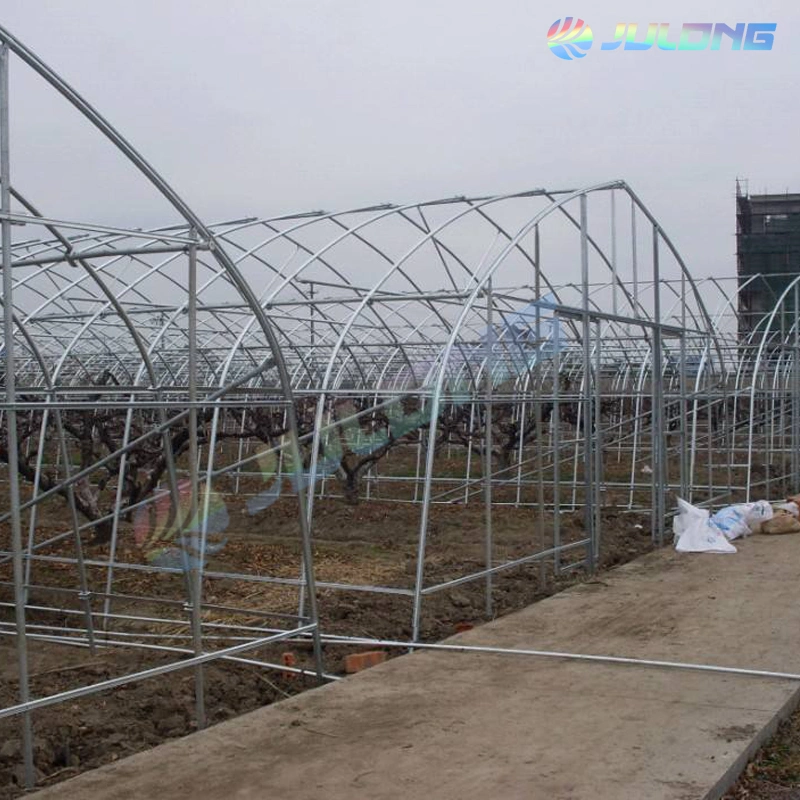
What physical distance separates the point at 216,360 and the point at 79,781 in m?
18.4

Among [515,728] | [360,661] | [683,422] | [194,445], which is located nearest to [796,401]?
[683,422]

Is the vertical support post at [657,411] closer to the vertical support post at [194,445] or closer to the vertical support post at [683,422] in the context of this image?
the vertical support post at [683,422]

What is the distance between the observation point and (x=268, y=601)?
9.49 metres

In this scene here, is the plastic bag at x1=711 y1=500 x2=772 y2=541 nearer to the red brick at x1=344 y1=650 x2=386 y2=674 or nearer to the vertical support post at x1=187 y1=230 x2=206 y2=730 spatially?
the red brick at x1=344 y1=650 x2=386 y2=674

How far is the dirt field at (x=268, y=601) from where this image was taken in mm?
5707

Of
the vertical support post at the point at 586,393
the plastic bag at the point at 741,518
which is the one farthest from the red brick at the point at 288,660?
the plastic bag at the point at 741,518

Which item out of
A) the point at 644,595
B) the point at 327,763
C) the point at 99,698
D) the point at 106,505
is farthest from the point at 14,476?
the point at 106,505

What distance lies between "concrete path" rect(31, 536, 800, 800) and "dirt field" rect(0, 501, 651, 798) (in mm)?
532

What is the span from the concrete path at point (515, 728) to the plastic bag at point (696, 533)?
3.24 metres

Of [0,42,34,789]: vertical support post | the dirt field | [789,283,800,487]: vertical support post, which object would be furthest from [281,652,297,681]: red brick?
[789,283,800,487]: vertical support post

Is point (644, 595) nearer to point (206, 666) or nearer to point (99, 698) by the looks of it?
point (206, 666)

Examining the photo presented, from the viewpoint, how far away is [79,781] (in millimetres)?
4715

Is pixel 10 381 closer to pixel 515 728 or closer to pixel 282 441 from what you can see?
pixel 515 728

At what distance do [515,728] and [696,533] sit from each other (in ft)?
21.6
